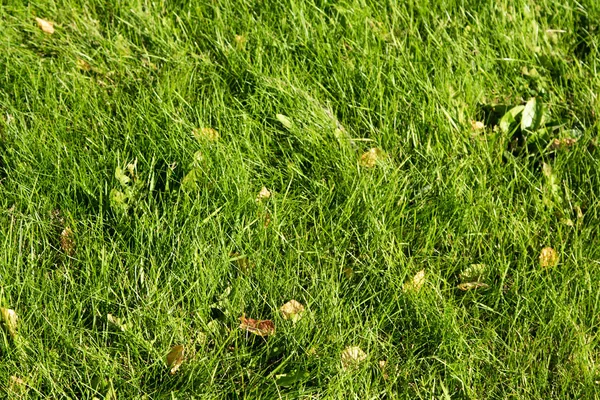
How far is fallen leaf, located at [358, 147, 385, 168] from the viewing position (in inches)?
124

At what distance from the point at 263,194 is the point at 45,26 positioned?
1.29 metres

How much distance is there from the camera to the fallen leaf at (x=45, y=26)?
3.60 m

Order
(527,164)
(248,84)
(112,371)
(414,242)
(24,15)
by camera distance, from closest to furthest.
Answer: (112,371)
(414,242)
(527,164)
(248,84)
(24,15)

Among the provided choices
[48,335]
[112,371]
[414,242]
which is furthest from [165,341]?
[414,242]

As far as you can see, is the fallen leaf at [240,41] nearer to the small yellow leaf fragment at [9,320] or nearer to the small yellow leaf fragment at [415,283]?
the small yellow leaf fragment at [415,283]

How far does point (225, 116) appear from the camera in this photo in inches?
127

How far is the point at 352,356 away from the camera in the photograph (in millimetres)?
2641

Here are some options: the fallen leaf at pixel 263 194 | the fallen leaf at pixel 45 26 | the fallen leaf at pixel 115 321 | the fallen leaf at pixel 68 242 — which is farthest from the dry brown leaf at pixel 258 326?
the fallen leaf at pixel 45 26

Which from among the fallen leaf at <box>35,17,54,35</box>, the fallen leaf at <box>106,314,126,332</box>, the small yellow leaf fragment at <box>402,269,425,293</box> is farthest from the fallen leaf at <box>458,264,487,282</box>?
the fallen leaf at <box>35,17,54,35</box>

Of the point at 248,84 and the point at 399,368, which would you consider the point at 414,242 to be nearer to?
the point at 399,368

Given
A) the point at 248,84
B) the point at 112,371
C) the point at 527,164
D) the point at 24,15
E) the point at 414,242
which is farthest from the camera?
the point at 24,15

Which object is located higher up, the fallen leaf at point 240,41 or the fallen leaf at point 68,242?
the fallen leaf at point 240,41

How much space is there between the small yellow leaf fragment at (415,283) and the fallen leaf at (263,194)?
1.92ft

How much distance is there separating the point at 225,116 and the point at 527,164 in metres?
1.13
